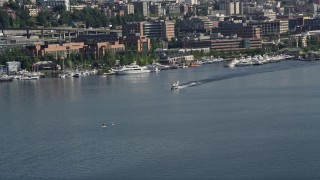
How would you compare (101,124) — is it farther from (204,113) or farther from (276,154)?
(276,154)

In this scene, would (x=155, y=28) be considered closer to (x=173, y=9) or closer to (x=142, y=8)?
(x=142, y=8)

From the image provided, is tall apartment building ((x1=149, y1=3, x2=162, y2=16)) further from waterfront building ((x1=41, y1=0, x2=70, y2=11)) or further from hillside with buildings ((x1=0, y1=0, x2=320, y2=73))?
waterfront building ((x1=41, y1=0, x2=70, y2=11))

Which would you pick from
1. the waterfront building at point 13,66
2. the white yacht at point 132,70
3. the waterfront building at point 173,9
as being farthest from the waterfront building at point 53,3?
the white yacht at point 132,70

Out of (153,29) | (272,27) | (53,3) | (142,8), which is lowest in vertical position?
(272,27)

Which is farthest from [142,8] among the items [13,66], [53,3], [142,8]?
[13,66]

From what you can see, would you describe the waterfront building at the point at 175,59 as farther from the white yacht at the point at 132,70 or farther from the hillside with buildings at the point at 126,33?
the white yacht at the point at 132,70
